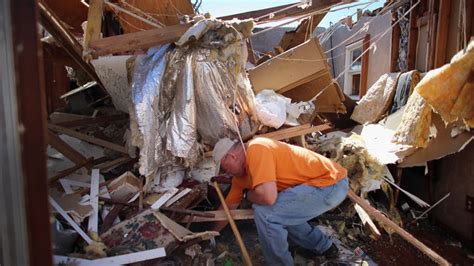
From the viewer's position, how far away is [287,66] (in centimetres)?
487

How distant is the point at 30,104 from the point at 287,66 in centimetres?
418

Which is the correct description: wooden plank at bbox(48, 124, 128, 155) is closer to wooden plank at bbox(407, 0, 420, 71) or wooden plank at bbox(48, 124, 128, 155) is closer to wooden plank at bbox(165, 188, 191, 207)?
wooden plank at bbox(165, 188, 191, 207)

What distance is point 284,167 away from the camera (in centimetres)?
291

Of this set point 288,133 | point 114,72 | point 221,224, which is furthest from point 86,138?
point 288,133

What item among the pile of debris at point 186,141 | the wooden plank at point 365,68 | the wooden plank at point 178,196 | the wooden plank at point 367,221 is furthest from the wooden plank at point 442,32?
the wooden plank at point 365,68

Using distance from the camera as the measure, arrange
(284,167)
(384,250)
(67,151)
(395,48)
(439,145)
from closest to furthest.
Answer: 1. (284,167)
2. (384,250)
3. (439,145)
4. (67,151)
5. (395,48)

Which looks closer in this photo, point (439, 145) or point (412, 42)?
point (439, 145)

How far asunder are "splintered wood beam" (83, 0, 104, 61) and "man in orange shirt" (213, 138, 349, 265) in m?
1.52

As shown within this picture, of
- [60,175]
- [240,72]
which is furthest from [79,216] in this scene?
[240,72]

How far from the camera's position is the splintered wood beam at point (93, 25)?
131 inches

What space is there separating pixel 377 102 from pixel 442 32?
1.44 metres

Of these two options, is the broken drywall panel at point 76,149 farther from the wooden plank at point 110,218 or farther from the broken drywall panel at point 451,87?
the broken drywall panel at point 451,87

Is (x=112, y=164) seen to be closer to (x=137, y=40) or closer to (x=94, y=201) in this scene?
(x=94, y=201)

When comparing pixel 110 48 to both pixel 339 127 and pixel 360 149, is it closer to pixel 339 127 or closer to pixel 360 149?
pixel 360 149
